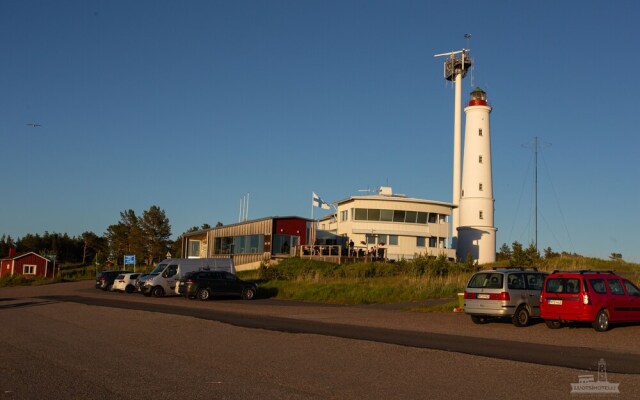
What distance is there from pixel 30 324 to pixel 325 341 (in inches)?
354

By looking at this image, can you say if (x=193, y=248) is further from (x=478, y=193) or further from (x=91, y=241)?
(x=91, y=241)

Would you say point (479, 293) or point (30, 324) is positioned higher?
point (479, 293)

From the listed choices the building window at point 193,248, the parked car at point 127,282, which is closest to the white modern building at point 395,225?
the building window at point 193,248

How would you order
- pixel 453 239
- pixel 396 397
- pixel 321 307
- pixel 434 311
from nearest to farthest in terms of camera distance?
pixel 396 397 → pixel 434 311 → pixel 321 307 → pixel 453 239

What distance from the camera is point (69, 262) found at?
420 feet

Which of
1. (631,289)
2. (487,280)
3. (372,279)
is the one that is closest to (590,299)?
(631,289)

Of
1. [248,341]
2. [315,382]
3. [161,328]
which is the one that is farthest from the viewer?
[161,328]

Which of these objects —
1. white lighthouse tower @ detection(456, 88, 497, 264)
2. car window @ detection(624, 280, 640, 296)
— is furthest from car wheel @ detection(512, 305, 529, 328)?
white lighthouse tower @ detection(456, 88, 497, 264)

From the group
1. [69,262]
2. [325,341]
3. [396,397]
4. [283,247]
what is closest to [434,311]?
[325,341]

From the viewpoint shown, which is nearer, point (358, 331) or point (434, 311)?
point (358, 331)

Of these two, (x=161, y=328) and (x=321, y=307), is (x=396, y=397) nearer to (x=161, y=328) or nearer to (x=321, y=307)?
(x=161, y=328)

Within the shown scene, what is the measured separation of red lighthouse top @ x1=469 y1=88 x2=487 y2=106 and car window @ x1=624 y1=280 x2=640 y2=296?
133 feet

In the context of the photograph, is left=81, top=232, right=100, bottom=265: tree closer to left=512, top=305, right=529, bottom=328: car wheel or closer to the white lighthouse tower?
the white lighthouse tower

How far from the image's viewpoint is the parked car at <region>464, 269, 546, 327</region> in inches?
768
